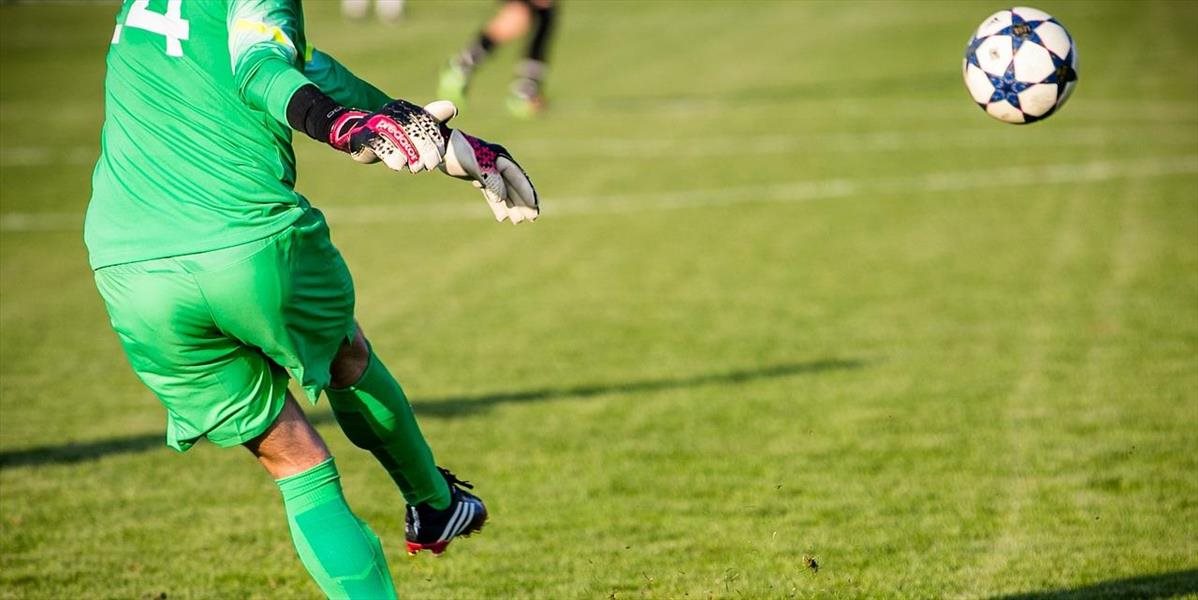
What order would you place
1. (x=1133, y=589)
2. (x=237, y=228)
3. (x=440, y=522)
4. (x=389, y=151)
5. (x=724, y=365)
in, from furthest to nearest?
(x=724, y=365) < (x=1133, y=589) < (x=440, y=522) < (x=237, y=228) < (x=389, y=151)

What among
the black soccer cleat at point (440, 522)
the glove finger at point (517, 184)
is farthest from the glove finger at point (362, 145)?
the black soccer cleat at point (440, 522)

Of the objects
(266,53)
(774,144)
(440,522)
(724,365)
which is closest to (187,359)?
(266,53)

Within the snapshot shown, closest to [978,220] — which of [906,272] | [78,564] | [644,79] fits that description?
[906,272]

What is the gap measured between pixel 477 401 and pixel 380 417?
143 inches

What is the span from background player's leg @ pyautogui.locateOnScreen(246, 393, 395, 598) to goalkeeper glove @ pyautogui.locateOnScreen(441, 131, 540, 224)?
2.68ft

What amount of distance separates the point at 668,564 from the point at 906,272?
612cm

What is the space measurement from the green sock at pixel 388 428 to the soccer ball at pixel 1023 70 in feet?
9.42

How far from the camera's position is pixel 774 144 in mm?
16656

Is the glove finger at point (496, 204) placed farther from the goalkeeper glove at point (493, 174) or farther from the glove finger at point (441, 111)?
the glove finger at point (441, 111)

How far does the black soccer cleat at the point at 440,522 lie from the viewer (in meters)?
Answer: 4.66

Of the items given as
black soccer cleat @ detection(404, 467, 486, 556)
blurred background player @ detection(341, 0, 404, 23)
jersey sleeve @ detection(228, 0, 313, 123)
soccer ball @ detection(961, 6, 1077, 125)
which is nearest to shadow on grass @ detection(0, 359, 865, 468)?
soccer ball @ detection(961, 6, 1077, 125)

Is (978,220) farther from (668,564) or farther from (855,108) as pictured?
(668,564)

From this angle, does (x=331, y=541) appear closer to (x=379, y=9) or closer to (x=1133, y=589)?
(x=1133, y=589)

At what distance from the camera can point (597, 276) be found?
11.2m
